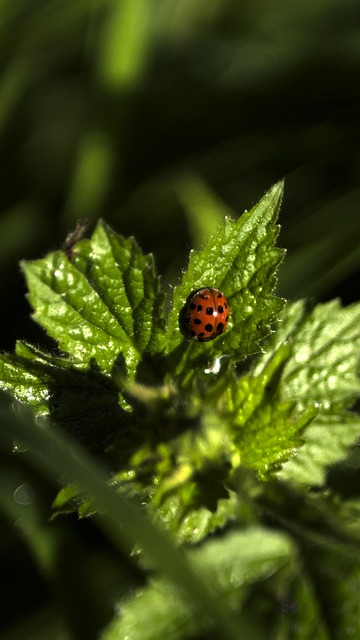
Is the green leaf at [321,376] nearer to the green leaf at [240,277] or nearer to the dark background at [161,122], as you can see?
the green leaf at [240,277]

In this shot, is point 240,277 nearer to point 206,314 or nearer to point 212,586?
point 206,314

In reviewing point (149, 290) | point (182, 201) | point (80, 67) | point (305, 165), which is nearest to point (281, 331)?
point (149, 290)

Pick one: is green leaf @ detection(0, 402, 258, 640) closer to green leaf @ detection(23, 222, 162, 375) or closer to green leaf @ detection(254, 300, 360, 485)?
green leaf @ detection(23, 222, 162, 375)

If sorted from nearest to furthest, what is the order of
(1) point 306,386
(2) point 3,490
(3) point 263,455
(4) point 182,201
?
(3) point 263,455
(1) point 306,386
(2) point 3,490
(4) point 182,201

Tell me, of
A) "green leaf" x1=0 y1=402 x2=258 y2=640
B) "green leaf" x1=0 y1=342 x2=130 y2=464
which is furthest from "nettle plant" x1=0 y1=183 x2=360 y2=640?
"green leaf" x1=0 y1=402 x2=258 y2=640

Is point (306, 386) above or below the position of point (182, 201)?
below

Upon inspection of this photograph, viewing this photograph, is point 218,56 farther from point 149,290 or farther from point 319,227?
point 149,290

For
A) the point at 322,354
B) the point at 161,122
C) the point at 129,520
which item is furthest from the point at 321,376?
the point at 161,122
